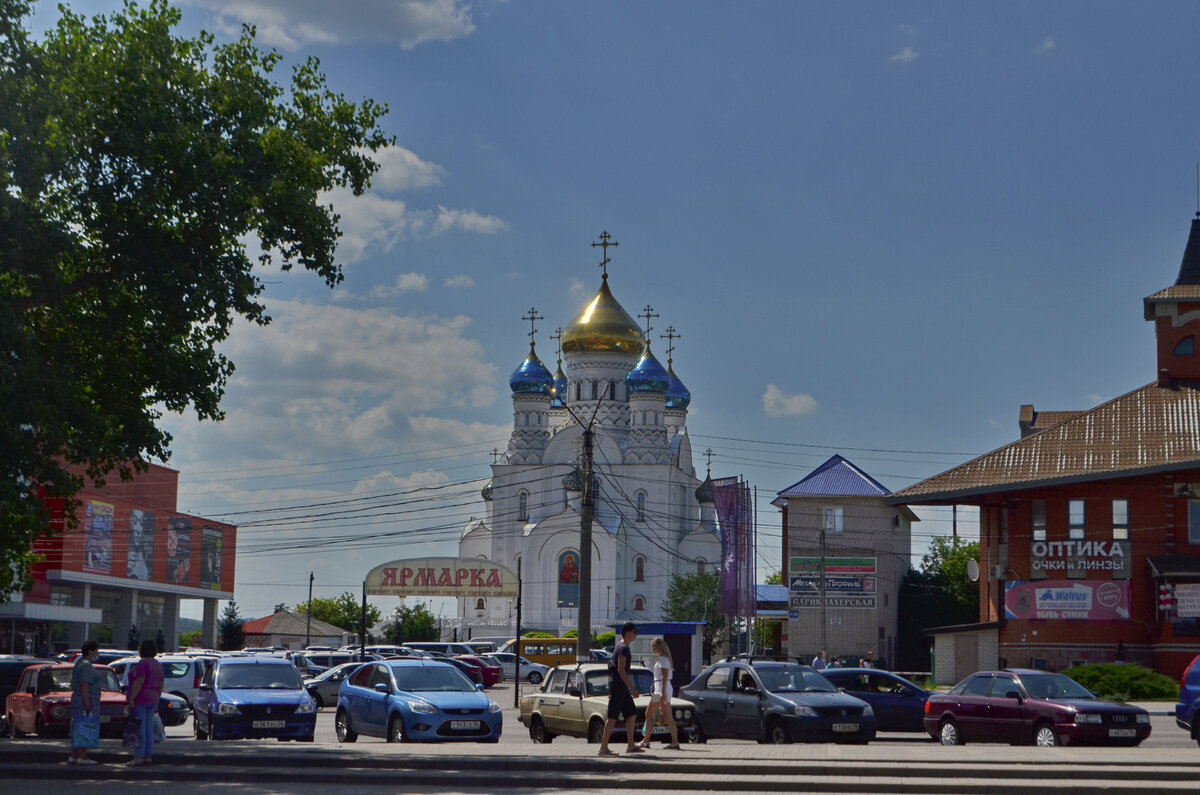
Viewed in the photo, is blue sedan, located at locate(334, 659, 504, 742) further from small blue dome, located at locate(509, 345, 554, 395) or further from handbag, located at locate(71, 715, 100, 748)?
small blue dome, located at locate(509, 345, 554, 395)

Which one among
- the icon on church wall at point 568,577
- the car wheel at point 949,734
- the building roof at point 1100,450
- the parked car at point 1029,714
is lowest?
the car wheel at point 949,734

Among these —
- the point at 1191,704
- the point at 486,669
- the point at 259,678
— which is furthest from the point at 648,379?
the point at 1191,704

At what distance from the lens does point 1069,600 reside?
147ft

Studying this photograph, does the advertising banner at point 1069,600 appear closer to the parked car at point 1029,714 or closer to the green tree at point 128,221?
the parked car at point 1029,714

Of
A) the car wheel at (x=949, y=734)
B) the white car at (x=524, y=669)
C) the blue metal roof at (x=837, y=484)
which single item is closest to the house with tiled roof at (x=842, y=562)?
the blue metal roof at (x=837, y=484)

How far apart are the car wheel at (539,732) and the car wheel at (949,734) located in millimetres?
6235

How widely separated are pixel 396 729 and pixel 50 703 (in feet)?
18.7

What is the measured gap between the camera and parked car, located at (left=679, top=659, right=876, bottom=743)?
20688 millimetres

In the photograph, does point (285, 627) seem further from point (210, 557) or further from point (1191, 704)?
point (1191, 704)

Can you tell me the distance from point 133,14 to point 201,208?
307cm

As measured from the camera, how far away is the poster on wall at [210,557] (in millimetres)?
83812

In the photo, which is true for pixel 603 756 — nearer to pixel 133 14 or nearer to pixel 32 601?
pixel 133 14

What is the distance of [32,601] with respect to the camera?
66.1m

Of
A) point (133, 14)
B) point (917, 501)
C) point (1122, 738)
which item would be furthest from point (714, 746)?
point (917, 501)
